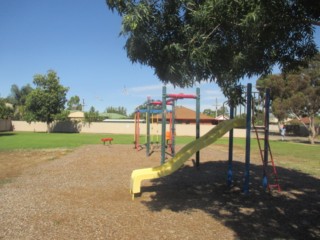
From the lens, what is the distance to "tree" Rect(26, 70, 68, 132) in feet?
147

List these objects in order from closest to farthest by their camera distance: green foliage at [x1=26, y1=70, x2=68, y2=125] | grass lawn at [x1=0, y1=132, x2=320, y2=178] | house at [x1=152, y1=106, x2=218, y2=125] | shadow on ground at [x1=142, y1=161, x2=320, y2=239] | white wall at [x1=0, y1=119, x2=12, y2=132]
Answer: shadow on ground at [x1=142, y1=161, x2=320, y2=239]
grass lawn at [x1=0, y1=132, x2=320, y2=178]
green foliage at [x1=26, y1=70, x2=68, y2=125]
white wall at [x1=0, y1=119, x2=12, y2=132]
house at [x1=152, y1=106, x2=218, y2=125]

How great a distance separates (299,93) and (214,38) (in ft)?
94.6

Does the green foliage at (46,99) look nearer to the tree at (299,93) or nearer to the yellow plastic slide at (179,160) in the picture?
the tree at (299,93)

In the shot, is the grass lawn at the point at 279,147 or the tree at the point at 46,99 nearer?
the grass lawn at the point at 279,147

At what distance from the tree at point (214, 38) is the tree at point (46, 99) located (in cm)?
4160

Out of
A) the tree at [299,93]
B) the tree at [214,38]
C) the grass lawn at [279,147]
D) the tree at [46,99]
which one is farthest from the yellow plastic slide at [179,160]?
the tree at [46,99]

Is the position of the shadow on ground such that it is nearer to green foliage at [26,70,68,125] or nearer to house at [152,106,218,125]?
green foliage at [26,70,68,125]

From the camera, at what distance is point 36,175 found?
11.3 metres

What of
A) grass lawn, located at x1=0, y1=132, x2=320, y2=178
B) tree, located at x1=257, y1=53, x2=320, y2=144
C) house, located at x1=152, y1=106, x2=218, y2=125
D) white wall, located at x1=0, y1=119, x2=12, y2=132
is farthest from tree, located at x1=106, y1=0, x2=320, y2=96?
house, located at x1=152, y1=106, x2=218, y2=125

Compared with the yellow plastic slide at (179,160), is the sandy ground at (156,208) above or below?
below

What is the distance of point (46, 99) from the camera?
4491 centimetres

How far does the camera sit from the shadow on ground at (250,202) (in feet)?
19.6

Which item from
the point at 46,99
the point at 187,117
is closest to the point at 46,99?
the point at 46,99

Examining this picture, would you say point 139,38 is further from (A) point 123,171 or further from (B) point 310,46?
(A) point 123,171
